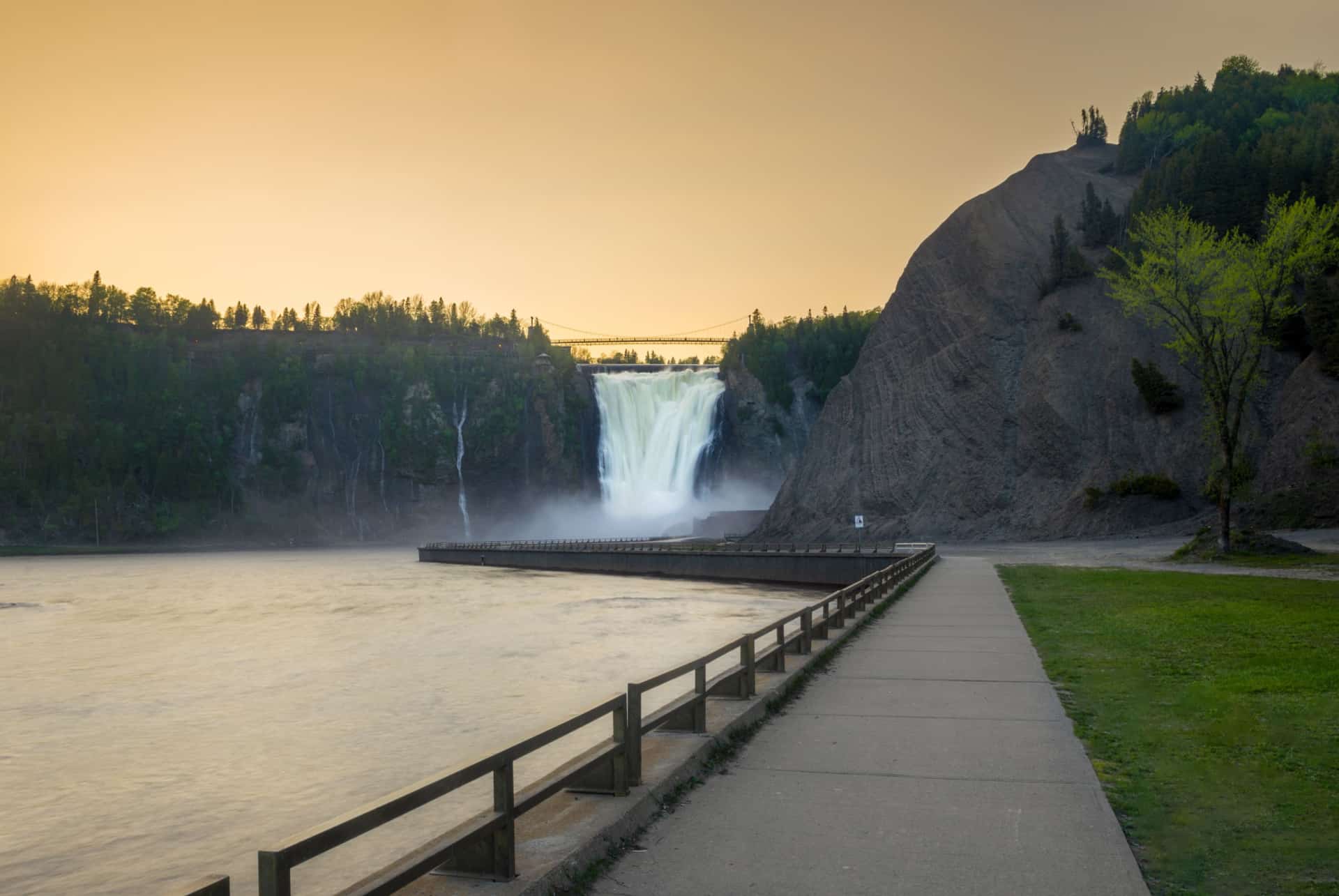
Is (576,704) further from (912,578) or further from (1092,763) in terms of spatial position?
(912,578)

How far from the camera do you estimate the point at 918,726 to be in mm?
12594

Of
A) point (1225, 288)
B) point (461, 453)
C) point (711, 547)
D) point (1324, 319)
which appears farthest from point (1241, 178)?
point (461, 453)

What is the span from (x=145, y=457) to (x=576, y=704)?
131073 millimetres

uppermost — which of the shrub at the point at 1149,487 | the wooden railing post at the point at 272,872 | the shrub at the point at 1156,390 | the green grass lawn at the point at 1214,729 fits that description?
the shrub at the point at 1156,390

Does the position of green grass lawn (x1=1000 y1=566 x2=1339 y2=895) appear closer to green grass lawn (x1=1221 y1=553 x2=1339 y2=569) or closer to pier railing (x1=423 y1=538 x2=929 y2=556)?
green grass lawn (x1=1221 y1=553 x2=1339 y2=569)

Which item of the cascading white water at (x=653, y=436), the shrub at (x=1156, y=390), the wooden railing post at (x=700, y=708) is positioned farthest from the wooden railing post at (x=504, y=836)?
the cascading white water at (x=653, y=436)

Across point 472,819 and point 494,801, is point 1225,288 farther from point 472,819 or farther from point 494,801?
point 472,819

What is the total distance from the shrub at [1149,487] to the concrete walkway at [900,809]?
5905 cm

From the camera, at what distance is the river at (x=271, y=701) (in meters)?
13.9

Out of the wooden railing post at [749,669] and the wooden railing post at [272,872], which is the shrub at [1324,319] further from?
the wooden railing post at [272,872]

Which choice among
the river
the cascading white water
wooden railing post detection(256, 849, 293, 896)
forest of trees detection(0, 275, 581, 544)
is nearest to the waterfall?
forest of trees detection(0, 275, 581, 544)

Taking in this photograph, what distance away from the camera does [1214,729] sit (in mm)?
12297

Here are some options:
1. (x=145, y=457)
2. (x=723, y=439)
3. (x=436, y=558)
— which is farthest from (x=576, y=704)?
(x=145, y=457)

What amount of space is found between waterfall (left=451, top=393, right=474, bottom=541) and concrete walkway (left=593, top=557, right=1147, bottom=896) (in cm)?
12618
